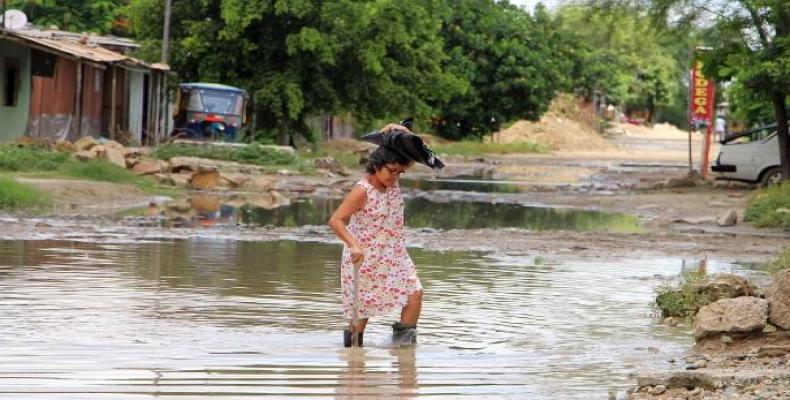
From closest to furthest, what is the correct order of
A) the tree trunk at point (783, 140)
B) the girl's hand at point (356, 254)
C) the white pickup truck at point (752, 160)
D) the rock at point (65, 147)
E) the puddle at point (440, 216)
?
the girl's hand at point (356, 254) → the puddle at point (440, 216) → the tree trunk at point (783, 140) → the rock at point (65, 147) → the white pickup truck at point (752, 160)

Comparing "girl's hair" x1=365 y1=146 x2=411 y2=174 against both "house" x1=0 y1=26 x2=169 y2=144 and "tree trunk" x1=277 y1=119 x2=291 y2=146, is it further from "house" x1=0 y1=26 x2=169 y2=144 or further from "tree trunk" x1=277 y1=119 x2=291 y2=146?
"tree trunk" x1=277 y1=119 x2=291 y2=146

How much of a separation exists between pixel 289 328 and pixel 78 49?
1050 inches

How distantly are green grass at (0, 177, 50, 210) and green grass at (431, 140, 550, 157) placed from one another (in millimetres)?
31794

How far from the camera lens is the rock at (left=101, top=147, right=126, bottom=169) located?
2799 cm

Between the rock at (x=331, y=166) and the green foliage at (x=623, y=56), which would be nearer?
the green foliage at (x=623, y=56)

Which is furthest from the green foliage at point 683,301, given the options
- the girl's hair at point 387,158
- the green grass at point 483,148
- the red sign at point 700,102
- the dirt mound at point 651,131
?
the dirt mound at point 651,131

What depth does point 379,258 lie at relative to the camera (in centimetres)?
933

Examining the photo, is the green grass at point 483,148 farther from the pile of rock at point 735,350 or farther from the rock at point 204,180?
the pile of rock at point 735,350

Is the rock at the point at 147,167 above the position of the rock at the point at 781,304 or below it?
below

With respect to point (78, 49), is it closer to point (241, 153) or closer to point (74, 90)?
point (74, 90)

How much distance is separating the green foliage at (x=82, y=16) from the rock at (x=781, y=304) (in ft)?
159

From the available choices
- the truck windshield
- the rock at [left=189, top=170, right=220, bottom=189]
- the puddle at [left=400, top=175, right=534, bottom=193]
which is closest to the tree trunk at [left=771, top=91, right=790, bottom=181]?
the puddle at [left=400, top=175, right=534, bottom=193]

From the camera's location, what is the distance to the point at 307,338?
982 cm

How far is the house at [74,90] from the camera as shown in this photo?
3444 centimetres
